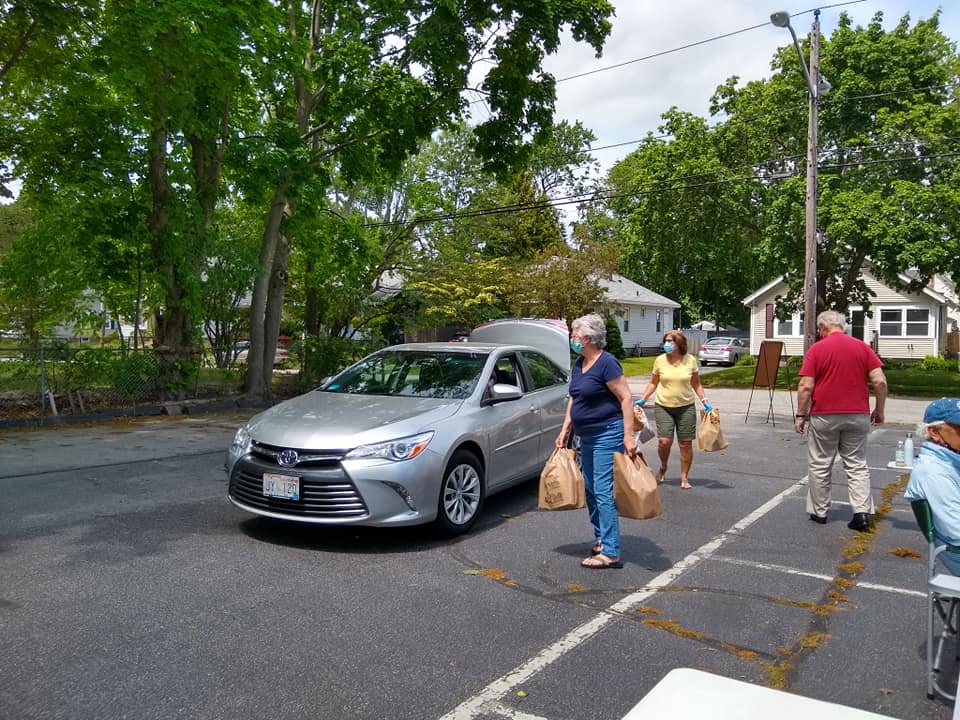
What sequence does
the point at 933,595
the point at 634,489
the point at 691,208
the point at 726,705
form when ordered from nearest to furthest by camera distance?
the point at 726,705
the point at 933,595
the point at 634,489
the point at 691,208

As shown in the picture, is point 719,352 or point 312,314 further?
point 719,352

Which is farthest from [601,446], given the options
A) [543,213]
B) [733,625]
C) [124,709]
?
[543,213]

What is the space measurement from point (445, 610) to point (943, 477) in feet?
8.81

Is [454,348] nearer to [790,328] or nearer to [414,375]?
[414,375]

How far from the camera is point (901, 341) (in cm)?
3762

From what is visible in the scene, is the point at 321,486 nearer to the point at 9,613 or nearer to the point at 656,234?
the point at 9,613

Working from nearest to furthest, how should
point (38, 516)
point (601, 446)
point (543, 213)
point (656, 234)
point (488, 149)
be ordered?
point (601, 446) → point (38, 516) → point (488, 149) → point (656, 234) → point (543, 213)

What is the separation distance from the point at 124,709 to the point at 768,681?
2870 millimetres

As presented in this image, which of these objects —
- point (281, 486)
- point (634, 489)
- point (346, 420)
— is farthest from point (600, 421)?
point (281, 486)

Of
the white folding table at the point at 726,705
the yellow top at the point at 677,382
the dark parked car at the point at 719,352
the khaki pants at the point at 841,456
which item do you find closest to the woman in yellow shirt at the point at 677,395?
the yellow top at the point at 677,382

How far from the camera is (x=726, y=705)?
170cm

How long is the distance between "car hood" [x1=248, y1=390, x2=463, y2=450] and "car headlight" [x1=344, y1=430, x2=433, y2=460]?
42 millimetres

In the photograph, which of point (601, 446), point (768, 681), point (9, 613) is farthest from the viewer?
point (601, 446)

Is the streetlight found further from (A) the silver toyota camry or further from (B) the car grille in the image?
(B) the car grille
